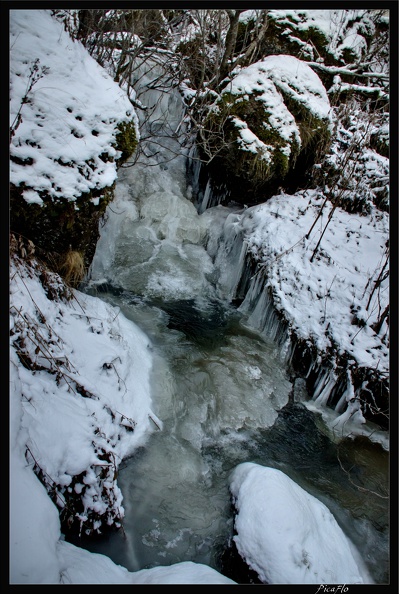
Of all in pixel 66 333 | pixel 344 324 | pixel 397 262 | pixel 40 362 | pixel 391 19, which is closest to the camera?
pixel 391 19

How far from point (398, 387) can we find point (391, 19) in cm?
301

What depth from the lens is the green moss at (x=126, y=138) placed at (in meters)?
3.86

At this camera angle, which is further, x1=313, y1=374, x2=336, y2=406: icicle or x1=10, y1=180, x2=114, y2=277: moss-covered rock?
x1=313, y1=374, x2=336, y2=406: icicle

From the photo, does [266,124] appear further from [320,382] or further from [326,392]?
[326,392]

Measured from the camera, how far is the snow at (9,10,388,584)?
2.03 metres

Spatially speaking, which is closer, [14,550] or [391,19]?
[14,550]

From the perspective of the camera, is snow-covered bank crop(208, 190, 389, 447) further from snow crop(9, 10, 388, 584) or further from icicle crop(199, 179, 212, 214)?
icicle crop(199, 179, 212, 214)

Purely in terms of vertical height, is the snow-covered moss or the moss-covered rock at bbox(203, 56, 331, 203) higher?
the moss-covered rock at bbox(203, 56, 331, 203)

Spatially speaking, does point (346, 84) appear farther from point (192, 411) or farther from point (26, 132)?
point (192, 411)

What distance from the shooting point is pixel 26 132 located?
3.16m

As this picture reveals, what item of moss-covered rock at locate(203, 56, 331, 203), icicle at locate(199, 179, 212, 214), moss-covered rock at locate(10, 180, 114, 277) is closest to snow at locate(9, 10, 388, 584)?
moss-covered rock at locate(10, 180, 114, 277)

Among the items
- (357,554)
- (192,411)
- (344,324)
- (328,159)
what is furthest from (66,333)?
(328,159)

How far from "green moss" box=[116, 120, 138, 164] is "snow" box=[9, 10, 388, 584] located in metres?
0.10
